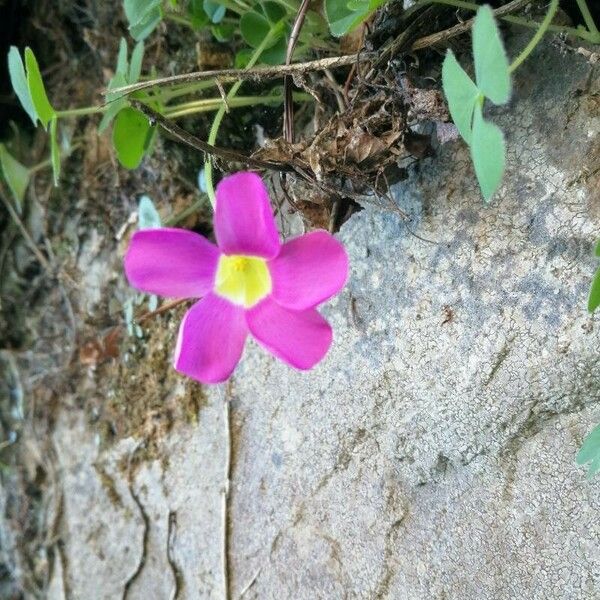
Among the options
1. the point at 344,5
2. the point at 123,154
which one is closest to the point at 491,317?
the point at 344,5

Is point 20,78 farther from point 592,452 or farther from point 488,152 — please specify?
point 592,452

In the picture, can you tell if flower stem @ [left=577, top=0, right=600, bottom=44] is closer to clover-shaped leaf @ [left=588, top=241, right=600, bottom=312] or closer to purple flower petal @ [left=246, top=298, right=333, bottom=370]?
clover-shaped leaf @ [left=588, top=241, right=600, bottom=312]

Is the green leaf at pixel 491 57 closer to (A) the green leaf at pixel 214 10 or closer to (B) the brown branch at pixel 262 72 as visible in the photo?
(B) the brown branch at pixel 262 72

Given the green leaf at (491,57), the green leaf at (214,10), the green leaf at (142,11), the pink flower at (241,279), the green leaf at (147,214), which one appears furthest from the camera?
the green leaf at (147,214)

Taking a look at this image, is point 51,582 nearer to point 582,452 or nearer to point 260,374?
point 260,374

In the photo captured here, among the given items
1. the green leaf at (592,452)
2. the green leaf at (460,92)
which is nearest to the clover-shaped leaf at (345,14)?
the green leaf at (460,92)

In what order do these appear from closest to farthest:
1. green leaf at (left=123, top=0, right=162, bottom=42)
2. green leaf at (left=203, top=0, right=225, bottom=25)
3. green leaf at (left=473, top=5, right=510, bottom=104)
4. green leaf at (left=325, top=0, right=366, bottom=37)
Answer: green leaf at (left=473, top=5, right=510, bottom=104) < green leaf at (left=325, top=0, right=366, bottom=37) < green leaf at (left=123, top=0, right=162, bottom=42) < green leaf at (left=203, top=0, right=225, bottom=25)

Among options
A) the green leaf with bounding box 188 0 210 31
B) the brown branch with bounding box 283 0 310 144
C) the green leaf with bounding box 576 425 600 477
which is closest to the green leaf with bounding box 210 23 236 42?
the green leaf with bounding box 188 0 210 31
